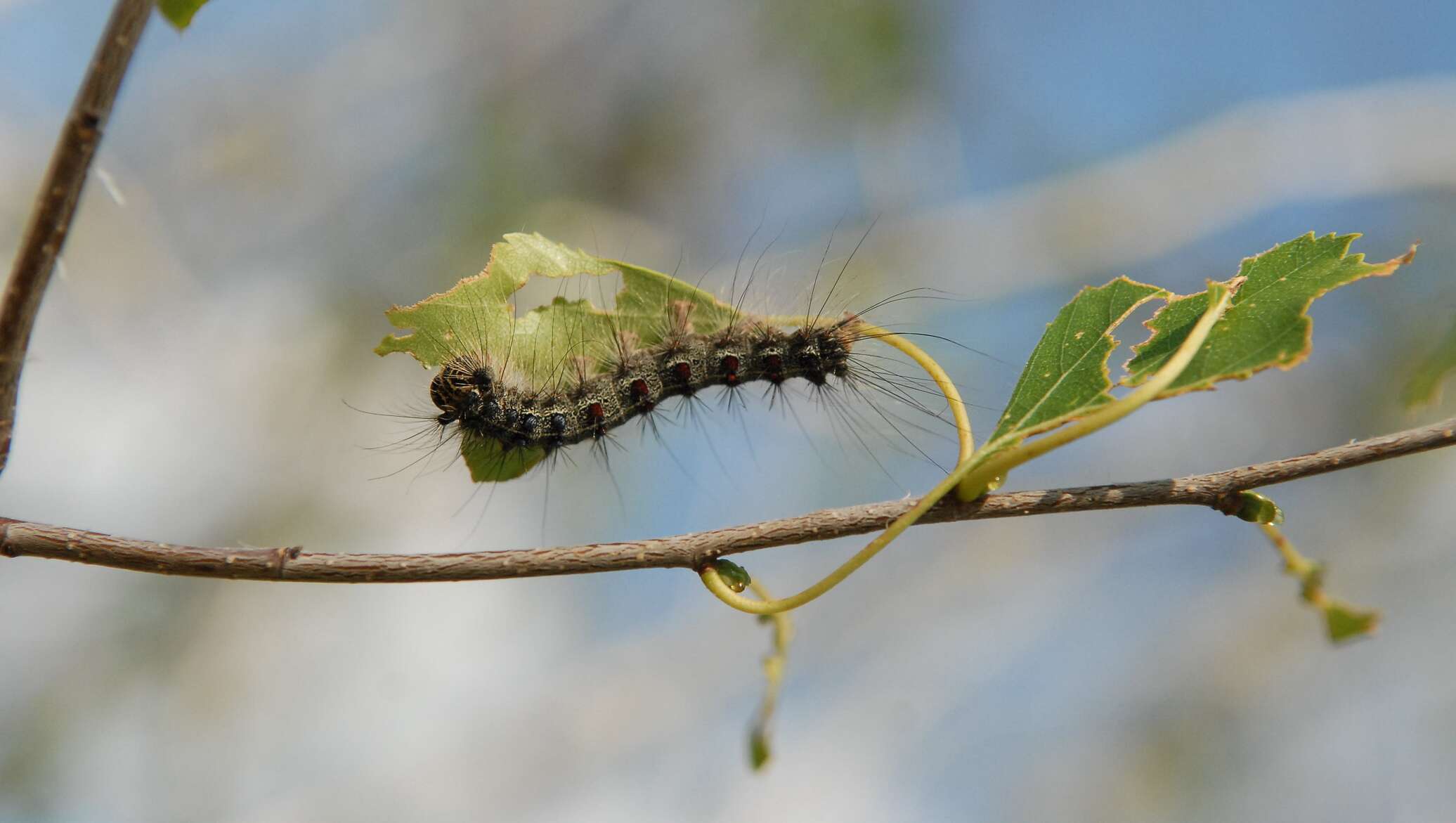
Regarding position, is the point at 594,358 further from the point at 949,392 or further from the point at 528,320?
the point at 949,392

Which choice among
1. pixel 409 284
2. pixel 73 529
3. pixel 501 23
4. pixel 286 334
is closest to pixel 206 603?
pixel 286 334

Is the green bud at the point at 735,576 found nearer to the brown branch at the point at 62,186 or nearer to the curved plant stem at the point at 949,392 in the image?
the curved plant stem at the point at 949,392

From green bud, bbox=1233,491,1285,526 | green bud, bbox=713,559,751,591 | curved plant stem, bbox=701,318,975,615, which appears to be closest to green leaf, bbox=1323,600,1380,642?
green bud, bbox=1233,491,1285,526

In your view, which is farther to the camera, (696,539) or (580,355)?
(580,355)

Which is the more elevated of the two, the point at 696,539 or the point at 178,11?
the point at 178,11

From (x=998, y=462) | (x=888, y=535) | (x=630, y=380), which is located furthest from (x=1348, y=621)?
(x=630, y=380)
